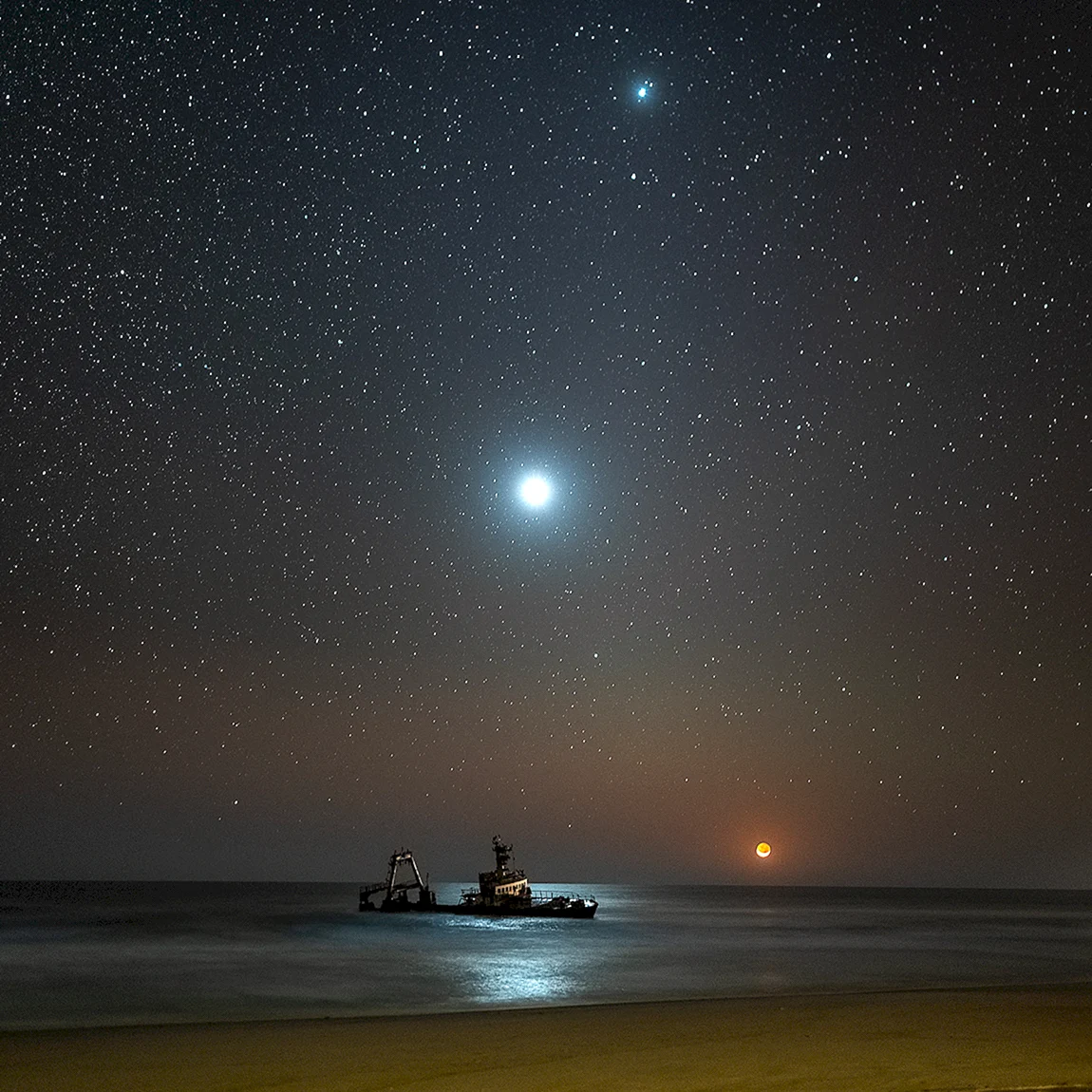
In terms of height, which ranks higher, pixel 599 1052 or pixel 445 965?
pixel 599 1052

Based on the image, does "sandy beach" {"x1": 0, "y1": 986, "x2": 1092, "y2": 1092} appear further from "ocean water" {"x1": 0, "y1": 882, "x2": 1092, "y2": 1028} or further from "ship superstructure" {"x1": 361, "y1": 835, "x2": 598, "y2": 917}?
"ship superstructure" {"x1": 361, "y1": 835, "x2": 598, "y2": 917}

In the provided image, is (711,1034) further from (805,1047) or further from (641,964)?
(641,964)

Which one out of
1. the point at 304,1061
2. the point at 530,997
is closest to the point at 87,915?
the point at 530,997

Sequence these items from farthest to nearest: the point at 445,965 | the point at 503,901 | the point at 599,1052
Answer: the point at 503,901 → the point at 445,965 → the point at 599,1052

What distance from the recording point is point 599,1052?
14.4 meters

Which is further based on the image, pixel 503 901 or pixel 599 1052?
pixel 503 901

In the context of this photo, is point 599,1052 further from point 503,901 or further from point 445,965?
point 503,901

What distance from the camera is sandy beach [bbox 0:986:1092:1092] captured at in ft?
39.2

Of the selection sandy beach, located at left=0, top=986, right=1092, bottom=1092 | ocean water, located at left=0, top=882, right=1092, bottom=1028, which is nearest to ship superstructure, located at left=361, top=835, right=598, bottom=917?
ocean water, located at left=0, top=882, right=1092, bottom=1028

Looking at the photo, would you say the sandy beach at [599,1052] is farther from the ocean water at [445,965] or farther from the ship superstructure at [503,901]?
the ship superstructure at [503,901]

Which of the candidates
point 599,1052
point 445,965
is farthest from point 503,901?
point 599,1052

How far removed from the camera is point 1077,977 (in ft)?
127

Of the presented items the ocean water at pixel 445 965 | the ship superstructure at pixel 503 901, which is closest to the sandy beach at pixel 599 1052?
the ocean water at pixel 445 965

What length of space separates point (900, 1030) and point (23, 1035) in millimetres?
14856
